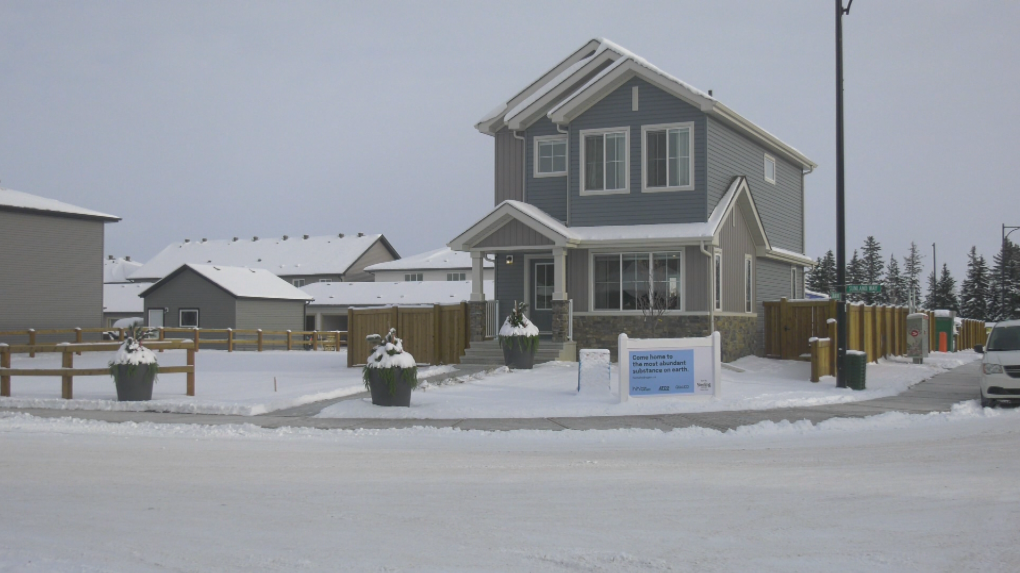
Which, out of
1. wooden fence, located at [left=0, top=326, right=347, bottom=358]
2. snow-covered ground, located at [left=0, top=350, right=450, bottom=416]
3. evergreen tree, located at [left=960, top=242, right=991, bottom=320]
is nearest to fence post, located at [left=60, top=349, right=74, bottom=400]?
snow-covered ground, located at [left=0, top=350, right=450, bottom=416]

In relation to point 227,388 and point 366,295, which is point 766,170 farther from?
point 366,295

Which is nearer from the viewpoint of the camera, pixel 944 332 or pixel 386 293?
pixel 944 332

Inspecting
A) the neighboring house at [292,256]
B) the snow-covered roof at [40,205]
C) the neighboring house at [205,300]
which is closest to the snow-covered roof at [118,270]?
the neighboring house at [292,256]

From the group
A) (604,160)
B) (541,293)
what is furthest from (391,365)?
(604,160)

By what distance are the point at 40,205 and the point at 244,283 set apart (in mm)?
15214

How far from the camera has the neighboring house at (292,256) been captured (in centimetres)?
7281

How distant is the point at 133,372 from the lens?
16922 millimetres

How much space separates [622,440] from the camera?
1292 centimetres

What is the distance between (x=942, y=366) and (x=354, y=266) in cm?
5190

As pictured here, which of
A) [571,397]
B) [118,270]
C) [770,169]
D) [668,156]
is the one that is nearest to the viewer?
[571,397]

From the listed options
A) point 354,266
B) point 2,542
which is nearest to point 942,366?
point 2,542

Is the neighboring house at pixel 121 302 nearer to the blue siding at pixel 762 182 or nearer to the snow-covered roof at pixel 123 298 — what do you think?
the snow-covered roof at pixel 123 298

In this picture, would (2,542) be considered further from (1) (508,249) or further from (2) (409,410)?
(1) (508,249)

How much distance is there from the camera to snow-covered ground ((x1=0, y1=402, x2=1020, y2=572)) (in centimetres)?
655
